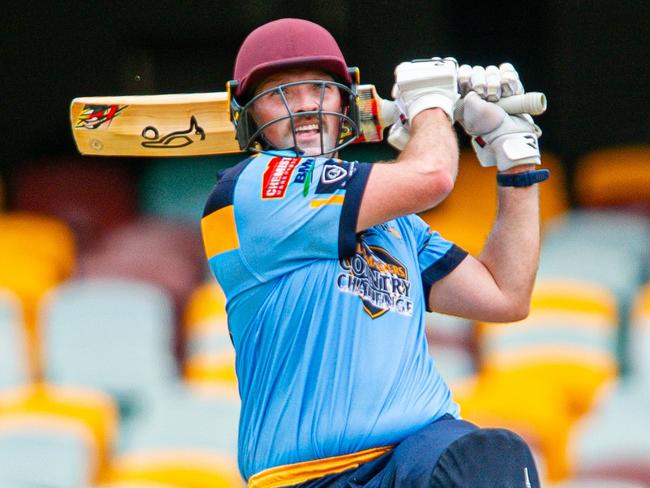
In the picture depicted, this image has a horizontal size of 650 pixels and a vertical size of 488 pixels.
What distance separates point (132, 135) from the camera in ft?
11.2

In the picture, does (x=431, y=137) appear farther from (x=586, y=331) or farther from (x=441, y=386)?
(x=586, y=331)

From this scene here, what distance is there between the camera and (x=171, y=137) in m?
3.41

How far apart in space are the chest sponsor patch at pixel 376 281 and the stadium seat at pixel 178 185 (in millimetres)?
4196

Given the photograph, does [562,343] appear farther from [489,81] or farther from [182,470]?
[489,81]

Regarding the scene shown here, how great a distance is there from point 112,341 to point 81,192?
4.94 feet

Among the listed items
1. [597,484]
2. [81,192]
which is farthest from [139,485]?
[81,192]

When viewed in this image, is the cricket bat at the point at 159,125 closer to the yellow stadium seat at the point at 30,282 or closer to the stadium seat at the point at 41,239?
the yellow stadium seat at the point at 30,282

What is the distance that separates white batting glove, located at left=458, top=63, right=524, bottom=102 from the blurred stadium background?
176 centimetres

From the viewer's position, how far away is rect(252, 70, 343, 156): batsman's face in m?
3.02

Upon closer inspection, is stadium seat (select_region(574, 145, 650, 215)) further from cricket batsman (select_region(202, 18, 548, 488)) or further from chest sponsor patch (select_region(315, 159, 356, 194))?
chest sponsor patch (select_region(315, 159, 356, 194))

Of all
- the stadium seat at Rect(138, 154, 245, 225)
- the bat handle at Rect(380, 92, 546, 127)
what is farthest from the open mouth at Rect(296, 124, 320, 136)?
the stadium seat at Rect(138, 154, 245, 225)

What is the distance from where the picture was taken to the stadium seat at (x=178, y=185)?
23.6 feet

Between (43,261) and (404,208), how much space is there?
4.09m

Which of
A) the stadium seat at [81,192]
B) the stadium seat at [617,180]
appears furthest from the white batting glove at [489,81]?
the stadium seat at [81,192]
